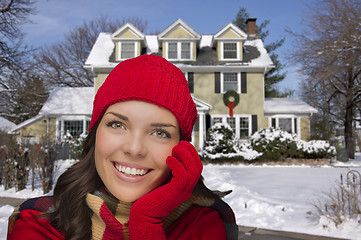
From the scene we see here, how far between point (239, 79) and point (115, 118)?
17116 millimetres

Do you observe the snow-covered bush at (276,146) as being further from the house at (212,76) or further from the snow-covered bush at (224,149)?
the house at (212,76)

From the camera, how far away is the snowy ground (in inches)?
190

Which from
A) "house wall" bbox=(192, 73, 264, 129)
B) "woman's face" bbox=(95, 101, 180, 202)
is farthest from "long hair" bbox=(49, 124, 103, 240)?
"house wall" bbox=(192, 73, 264, 129)

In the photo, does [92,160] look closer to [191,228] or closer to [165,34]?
[191,228]

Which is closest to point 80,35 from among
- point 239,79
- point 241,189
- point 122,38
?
point 122,38

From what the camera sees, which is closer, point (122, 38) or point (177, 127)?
point (177, 127)

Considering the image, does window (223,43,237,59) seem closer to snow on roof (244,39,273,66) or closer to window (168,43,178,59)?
snow on roof (244,39,273,66)

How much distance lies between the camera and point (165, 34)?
1789 centimetres

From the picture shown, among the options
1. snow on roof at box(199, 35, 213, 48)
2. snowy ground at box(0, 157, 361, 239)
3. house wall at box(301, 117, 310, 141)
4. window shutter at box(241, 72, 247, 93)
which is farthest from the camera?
snow on roof at box(199, 35, 213, 48)

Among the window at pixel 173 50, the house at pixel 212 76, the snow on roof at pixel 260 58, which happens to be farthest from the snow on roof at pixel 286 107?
the window at pixel 173 50

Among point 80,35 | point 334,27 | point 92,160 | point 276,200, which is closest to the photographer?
point 92,160

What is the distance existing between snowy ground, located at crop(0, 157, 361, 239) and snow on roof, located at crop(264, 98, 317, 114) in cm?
898

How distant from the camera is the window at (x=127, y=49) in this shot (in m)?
18.1

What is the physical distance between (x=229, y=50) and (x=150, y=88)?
17.8 meters
